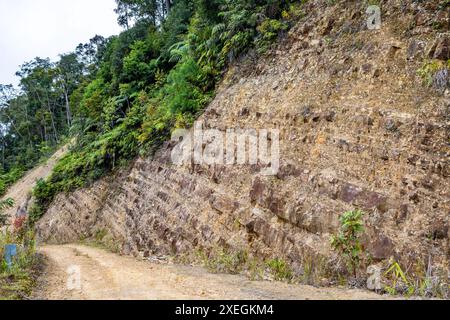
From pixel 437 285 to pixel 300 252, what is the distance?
2741mm

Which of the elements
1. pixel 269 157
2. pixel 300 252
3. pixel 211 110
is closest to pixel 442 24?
pixel 269 157

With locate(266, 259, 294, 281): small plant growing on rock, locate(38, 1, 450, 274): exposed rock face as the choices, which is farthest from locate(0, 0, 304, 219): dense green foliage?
locate(266, 259, 294, 281): small plant growing on rock

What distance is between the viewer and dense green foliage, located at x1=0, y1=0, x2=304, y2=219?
13820 mm

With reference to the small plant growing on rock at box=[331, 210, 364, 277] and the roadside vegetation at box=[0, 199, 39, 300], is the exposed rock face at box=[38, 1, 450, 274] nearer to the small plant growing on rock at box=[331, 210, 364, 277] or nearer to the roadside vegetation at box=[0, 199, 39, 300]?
the small plant growing on rock at box=[331, 210, 364, 277]

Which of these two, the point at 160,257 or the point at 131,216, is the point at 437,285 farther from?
the point at 131,216

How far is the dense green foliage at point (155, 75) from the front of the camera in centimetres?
1382

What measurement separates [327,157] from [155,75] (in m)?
15.4

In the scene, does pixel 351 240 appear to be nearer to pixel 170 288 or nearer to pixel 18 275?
pixel 170 288

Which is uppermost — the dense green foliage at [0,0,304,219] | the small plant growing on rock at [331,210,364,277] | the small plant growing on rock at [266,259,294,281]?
the dense green foliage at [0,0,304,219]

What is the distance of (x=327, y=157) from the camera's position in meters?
8.22

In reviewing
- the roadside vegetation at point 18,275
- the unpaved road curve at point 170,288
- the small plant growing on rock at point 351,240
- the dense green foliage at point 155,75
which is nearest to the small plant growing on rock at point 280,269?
the unpaved road curve at point 170,288

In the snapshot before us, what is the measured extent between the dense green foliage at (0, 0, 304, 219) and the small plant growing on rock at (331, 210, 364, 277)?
7638mm

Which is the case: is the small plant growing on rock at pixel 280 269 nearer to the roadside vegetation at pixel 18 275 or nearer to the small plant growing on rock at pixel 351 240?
the small plant growing on rock at pixel 351 240

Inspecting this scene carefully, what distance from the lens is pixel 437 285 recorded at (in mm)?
5215
